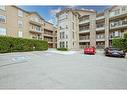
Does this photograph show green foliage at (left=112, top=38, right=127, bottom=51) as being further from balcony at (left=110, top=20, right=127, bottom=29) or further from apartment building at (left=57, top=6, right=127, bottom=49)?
balcony at (left=110, top=20, right=127, bottom=29)

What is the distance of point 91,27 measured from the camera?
28.7 metres

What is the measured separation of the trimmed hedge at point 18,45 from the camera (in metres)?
15.7

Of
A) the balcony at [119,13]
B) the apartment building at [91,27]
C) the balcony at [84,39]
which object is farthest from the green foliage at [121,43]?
the balcony at [84,39]

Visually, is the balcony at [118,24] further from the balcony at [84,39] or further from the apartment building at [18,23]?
the apartment building at [18,23]

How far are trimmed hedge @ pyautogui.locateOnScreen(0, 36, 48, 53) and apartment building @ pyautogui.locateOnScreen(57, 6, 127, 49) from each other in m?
7.11

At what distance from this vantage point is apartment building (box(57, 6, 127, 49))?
24.3 m

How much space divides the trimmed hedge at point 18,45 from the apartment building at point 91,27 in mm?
7107

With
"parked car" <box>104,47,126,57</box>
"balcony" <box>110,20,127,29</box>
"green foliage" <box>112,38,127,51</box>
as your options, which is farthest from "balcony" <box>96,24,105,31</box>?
"parked car" <box>104,47,126,57</box>

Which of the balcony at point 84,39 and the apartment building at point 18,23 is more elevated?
the apartment building at point 18,23

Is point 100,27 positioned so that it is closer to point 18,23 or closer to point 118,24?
point 118,24
